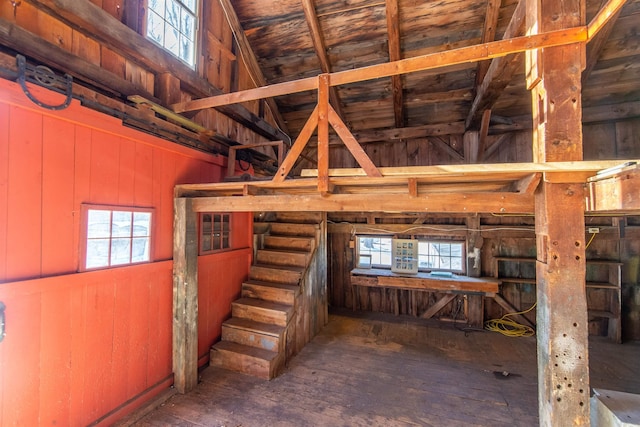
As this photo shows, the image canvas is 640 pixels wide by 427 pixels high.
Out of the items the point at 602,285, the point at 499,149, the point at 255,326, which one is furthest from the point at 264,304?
the point at 602,285

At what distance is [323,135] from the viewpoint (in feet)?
6.59

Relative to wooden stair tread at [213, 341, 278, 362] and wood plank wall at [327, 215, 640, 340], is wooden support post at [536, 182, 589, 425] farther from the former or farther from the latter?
wood plank wall at [327, 215, 640, 340]

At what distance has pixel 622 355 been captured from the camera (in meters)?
3.51

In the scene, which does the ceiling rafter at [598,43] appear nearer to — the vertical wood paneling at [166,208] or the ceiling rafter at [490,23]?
the ceiling rafter at [490,23]

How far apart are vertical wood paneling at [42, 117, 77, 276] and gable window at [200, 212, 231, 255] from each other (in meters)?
1.31

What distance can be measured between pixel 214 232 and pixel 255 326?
1309mm

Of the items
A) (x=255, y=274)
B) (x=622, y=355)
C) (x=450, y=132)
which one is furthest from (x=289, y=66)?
(x=622, y=355)

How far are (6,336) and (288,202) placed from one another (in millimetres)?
2043

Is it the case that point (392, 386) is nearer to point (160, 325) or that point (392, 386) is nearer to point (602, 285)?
point (160, 325)

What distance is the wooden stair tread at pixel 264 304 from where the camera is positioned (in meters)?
3.30

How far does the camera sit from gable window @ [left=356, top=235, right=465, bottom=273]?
15.9ft

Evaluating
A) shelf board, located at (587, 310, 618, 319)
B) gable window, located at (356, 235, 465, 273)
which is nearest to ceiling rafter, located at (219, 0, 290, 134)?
gable window, located at (356, 235, 465, 273)

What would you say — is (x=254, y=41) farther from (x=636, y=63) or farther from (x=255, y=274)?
(x=636, y=63)

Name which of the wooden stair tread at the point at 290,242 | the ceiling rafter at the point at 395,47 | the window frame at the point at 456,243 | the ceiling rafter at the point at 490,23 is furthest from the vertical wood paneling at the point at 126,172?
the window frame at the point at 456,243
